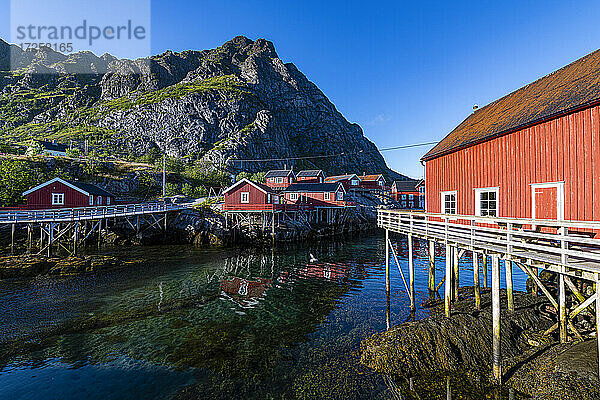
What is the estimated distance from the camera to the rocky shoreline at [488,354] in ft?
21.4

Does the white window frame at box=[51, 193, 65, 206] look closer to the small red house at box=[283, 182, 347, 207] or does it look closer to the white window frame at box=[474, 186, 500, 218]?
the small red house at box=[283, 182, 347, 207]

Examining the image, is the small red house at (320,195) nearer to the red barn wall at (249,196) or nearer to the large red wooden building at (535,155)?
the red barn wall at (249,196)

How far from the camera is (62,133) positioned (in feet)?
302

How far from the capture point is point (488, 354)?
27.8 feet

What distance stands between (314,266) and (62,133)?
10908cm

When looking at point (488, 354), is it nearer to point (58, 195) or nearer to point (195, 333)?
point (195, 333)

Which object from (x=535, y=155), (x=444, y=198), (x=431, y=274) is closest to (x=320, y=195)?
(x=444, y=198)

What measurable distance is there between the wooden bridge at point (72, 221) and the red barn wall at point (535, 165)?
2916 cm

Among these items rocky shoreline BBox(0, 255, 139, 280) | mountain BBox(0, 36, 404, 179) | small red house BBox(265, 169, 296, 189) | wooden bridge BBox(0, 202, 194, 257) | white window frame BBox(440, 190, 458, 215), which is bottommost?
rocky shoreline BBox(0, 255, 139, 280)

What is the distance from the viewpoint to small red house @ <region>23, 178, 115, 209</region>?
31484mm

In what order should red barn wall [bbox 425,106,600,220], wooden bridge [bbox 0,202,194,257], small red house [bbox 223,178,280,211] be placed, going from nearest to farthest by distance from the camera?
red barn wall [bbox 425,106,600,220], wooden bridge [bbox 0,202,194,257], small red house [bbox 223,178,280,211]

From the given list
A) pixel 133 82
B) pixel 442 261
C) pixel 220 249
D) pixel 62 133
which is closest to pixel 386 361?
pixel 442 261

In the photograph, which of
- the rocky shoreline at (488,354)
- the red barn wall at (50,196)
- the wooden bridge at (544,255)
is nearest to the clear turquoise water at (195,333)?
the rocky shoreline at (488,354)

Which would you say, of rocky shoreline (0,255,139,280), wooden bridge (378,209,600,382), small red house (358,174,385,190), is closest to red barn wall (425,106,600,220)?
wooden bridge (378,209,600,382)
